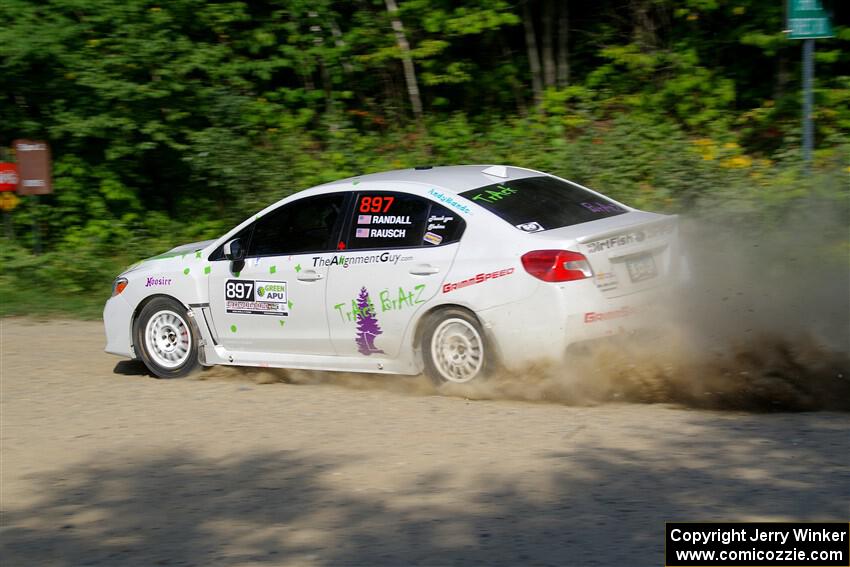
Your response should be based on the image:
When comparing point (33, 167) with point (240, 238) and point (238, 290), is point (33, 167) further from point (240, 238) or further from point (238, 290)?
point (238, 290)

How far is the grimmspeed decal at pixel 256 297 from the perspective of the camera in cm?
855

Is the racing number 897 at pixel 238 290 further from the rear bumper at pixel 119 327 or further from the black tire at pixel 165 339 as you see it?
the rear bumper at pixel 119 327

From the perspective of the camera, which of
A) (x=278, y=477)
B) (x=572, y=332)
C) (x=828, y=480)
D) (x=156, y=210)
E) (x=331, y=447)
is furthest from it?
(x=156, y=210)

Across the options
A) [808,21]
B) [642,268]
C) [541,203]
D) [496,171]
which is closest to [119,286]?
[496,171]

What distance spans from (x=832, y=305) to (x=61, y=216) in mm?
11153

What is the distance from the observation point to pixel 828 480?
5395mm

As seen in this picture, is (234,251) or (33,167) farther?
(33,167)

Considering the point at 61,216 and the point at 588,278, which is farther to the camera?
the point at 61,216

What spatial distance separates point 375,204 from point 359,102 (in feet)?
31.1

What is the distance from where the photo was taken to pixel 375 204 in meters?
8.27

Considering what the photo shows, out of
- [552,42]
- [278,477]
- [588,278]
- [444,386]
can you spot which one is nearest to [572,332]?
[588,278]

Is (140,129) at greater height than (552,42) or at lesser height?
lesser

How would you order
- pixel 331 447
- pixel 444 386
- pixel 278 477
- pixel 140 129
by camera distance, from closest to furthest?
1. pixel 278 477
2. pixel 331 447
3. pixel 444 386
4. pixel 140 129

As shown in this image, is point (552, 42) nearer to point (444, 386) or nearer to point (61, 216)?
point (61, 216)
